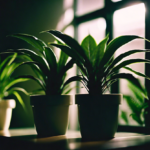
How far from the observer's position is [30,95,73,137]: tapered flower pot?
1139 millimetres

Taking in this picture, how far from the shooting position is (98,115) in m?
1.01

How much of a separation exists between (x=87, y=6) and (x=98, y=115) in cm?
143

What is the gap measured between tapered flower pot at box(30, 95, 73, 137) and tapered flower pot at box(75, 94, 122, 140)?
16 cm

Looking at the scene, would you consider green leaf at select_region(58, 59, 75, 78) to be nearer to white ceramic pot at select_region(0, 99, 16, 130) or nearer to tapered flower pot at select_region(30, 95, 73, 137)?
tapered flower pot at select_region(30, 95, 73, 137)

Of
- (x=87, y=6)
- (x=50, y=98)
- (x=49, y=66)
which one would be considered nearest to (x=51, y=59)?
(x=49, y=66)

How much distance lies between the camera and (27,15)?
75.8 inches

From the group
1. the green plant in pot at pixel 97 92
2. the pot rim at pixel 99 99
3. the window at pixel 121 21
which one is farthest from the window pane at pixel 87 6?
the pot rim at pixel 99 99

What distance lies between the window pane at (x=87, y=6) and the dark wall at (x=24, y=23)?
29 cm

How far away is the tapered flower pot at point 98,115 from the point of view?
3.31 feet

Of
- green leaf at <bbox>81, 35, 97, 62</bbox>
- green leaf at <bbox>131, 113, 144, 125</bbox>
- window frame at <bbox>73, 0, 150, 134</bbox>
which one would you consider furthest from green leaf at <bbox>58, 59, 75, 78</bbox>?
green leaf at <bbox>131, 113, 144, 125</bbox>

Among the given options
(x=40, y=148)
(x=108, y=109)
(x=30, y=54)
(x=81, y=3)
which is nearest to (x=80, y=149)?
(x=40, y=148)

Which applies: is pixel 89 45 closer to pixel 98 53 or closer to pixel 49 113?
pixel 98 53

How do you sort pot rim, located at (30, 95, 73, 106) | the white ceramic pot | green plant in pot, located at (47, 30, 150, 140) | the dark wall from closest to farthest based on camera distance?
green plant in pot, located at (47, 30, 150, 140) → pot rim, located at (30, 95, 73, 106) → the white ceramic pot → the dark wall

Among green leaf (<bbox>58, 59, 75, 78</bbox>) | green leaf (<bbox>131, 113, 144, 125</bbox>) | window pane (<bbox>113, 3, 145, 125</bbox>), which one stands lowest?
green leaf (<bbox>131, 113, 144, 125</bbox>)
